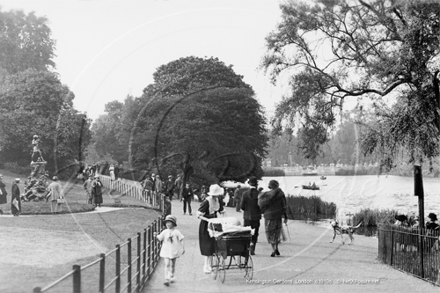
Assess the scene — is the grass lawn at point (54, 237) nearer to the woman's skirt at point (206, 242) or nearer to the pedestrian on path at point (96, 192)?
the pedestrian on path at point (96, 192)

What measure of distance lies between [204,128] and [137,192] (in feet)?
45.9

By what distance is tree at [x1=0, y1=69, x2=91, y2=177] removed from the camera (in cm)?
6353

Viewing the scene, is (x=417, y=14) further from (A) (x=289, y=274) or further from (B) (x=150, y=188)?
(B) (x=150, y=188)

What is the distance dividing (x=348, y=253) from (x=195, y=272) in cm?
667

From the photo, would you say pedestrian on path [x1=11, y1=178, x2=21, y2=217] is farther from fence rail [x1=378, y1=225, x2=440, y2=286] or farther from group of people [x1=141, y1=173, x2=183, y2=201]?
fence rail [x1=378, y1=225, x2=440, y2=286]

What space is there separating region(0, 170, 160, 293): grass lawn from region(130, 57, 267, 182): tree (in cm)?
2055

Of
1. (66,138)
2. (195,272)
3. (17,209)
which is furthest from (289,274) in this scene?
(66,138)

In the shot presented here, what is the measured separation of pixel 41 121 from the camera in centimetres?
6381

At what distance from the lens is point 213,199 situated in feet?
47.0

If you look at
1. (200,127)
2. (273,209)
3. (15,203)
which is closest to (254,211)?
(273,209)

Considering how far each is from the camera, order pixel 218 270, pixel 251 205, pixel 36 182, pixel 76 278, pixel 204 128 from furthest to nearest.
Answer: pixel 204 128 → pixel 36 182 → pixel 251 205 → pixel 218 270 → pixel 76 278

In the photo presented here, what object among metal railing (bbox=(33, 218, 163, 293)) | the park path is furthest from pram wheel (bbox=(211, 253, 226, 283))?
metal railing (bbox=(33, 218, 163, 293))

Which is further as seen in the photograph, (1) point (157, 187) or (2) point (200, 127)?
(2) point (200, 127)

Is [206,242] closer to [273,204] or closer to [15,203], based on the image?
[273,204]
